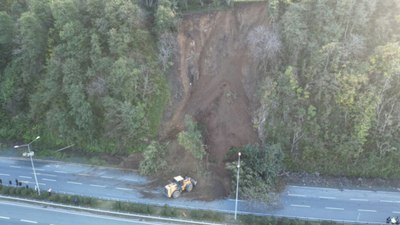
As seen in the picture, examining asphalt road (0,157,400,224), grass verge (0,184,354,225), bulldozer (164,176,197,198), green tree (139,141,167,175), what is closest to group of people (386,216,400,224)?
asphalt road (0,157,400,224)

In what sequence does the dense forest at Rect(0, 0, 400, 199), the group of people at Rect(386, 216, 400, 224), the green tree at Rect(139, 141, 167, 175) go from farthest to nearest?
the green tree at Rect(139, 141, 167, 175)
the dense forest at Rect(0, 0, 400, 199)
the group of people at Rect(386, 216, 400, 224)

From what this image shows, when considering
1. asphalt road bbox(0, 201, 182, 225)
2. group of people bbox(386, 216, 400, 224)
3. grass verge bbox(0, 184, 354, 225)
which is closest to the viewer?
group of people bbox(386, 216, 400, 224)

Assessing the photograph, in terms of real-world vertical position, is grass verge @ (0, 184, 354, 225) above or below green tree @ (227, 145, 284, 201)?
A: below

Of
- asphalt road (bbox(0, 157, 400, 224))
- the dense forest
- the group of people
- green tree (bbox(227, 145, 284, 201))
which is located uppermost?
the dense forest

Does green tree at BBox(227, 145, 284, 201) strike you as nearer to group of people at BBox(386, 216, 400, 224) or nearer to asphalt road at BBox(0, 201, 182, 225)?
asphalt road at BBox(0, 201, 182, 225)

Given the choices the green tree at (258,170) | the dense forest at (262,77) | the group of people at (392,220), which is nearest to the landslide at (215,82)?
the dense forest at (262,77)

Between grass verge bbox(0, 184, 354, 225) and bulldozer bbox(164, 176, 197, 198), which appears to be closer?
grass verge bbox(0, 184, 354, 225)

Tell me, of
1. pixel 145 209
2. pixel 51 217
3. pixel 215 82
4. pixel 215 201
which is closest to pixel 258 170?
pixel 215 201

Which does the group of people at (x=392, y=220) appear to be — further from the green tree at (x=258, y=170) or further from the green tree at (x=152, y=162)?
the green tree at (x=152, y=162)
